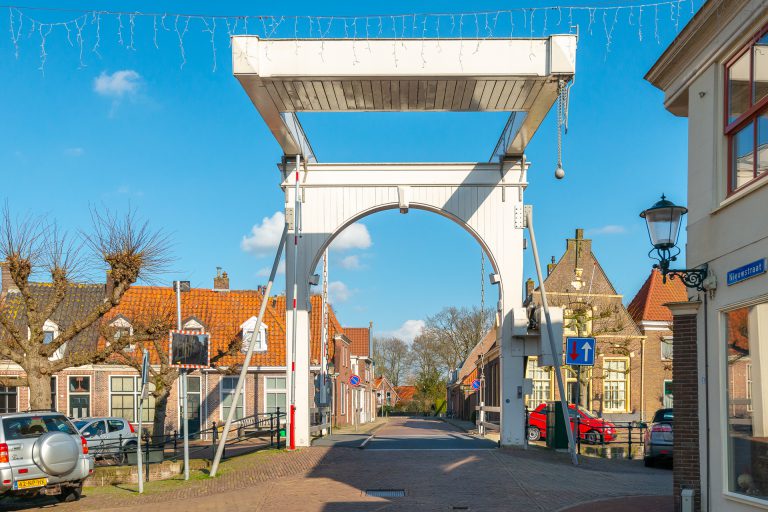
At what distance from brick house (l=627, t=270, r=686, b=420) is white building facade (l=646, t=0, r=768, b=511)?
30.1m

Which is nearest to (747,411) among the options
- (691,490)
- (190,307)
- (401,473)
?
(691,490)

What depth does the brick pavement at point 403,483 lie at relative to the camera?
11.8 meters

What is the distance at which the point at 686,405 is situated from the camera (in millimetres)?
9742

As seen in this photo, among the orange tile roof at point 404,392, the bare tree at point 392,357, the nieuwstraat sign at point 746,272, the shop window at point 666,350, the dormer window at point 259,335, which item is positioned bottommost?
the orange tile roof at point 404,392

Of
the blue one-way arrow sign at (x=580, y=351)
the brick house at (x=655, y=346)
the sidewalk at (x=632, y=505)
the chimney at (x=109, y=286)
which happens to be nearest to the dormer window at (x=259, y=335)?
the chimney at (x=109, y=286)

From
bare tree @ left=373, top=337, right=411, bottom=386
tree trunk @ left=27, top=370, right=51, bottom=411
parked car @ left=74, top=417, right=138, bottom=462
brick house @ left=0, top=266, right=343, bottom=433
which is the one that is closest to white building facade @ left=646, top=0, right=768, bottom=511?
tree trunk @ left=27, top=370, right=51, bottom=411

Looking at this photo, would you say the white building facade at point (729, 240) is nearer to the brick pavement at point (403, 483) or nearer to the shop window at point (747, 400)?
the shop window at point (747, 400)

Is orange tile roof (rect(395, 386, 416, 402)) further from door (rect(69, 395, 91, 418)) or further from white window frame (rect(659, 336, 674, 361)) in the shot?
door (rect(69, 395, 91, 418))

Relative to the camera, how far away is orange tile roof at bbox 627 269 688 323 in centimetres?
4016

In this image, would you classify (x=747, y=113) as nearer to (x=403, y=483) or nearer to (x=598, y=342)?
(x=403, y=483)

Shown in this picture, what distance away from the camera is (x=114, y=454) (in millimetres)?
16625

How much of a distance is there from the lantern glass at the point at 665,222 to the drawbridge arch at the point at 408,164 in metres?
5.69

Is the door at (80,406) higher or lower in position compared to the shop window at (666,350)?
lower

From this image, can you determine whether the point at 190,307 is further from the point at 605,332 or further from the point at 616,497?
the point at 616,497
